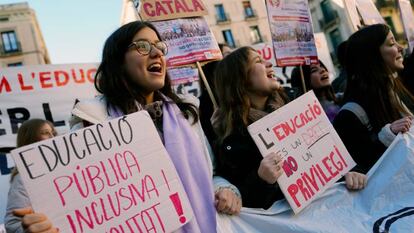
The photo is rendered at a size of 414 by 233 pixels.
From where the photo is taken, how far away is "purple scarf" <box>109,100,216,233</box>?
1610 mm

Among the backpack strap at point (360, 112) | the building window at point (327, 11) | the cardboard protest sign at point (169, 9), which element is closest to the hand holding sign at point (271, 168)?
the backpack strap at point (360, 112)

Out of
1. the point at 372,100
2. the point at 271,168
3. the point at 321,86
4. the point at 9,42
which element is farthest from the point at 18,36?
the point at 271,168

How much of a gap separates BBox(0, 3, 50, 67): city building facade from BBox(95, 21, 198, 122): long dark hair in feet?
98.2

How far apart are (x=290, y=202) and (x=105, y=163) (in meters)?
0.84

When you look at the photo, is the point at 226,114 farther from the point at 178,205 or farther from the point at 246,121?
the point at 178,205

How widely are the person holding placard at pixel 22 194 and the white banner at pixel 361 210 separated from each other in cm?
77

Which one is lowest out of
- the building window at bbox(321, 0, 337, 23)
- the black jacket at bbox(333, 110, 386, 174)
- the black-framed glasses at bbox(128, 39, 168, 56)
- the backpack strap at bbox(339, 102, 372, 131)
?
the black jacket at bbox(333, 110, 386, 174)

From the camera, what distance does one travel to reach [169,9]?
3.41 m

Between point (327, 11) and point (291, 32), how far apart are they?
2945cm

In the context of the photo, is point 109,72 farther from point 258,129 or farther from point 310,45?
point 310,45

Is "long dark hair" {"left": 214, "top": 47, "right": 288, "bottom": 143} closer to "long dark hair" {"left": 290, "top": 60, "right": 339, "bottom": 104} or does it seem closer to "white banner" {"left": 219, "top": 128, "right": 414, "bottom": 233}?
"white banner" {"left": 219, "top": 128, "right": 414, "bottom": 233}

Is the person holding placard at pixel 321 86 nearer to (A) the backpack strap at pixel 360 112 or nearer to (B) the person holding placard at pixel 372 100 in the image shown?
(B) the person holding placard at pixel 372 100

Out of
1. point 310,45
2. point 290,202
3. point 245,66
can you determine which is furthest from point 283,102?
point 310,45

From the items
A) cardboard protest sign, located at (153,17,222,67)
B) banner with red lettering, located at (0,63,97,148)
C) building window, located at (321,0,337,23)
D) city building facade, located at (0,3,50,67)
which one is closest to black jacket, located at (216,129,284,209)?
cardboard protest sign, located at (153,17,222,67)
